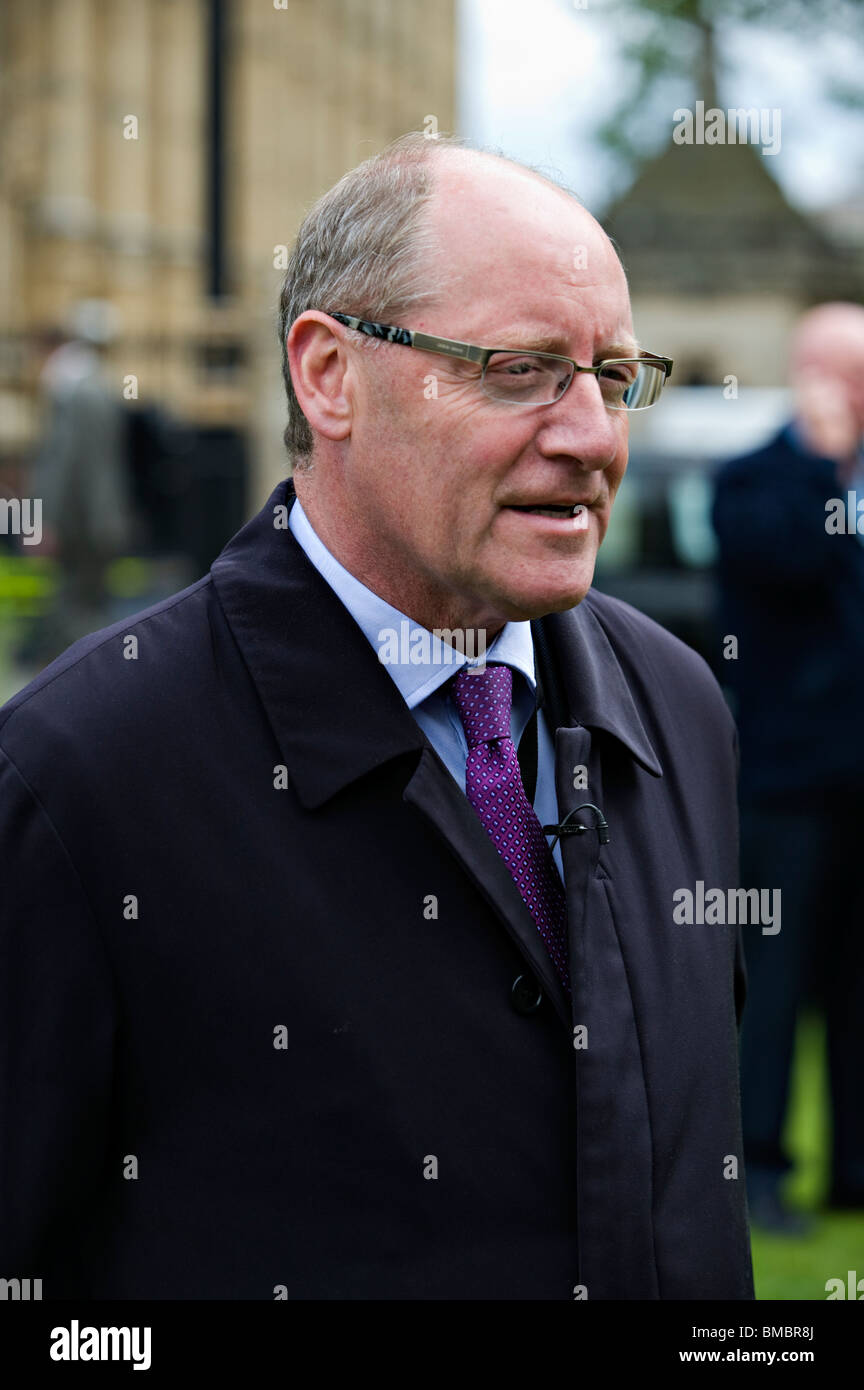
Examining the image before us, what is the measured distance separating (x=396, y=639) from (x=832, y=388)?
3.53 metres

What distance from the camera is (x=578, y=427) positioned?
2.06 meters

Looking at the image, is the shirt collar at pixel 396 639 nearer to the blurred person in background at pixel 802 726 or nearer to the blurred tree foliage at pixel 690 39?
the blurred person in background at pixel 802 726

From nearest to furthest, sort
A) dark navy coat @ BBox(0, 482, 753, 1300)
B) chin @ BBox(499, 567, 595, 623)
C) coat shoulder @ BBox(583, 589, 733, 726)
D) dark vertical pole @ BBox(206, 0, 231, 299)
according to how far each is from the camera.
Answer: dark navy coat @ BBox(0, 482, 753, 1300), chin @ BBox(499, 567, 595, 623), coat shoulder @ BBox(583, 589, 733, 726), dark vertical pole @ BBox(206, 0, 231, 299)

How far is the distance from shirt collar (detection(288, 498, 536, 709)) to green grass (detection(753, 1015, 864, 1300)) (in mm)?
2643

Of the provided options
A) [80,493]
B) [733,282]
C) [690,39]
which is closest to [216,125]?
[80,493]

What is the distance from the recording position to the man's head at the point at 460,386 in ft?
6.70

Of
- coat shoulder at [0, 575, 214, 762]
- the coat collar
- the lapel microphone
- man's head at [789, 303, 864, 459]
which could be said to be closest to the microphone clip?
the lapel microphone

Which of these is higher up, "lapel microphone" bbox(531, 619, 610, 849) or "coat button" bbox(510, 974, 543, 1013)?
"lapel microphone" bbox(531, 619, 610, 849)

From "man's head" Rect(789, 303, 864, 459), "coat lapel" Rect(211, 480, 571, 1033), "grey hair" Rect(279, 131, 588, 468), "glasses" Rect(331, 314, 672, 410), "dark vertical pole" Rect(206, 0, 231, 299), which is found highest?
"dark vertical pole" Rect(206, 0, 231, 299)

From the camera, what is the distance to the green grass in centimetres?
498

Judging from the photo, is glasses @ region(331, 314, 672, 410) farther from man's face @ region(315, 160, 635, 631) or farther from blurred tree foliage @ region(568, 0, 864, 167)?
blurred tree foliage @ region(568, 0, 864, 167)

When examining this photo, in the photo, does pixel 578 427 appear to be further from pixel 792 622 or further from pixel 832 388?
pixel 832 388
